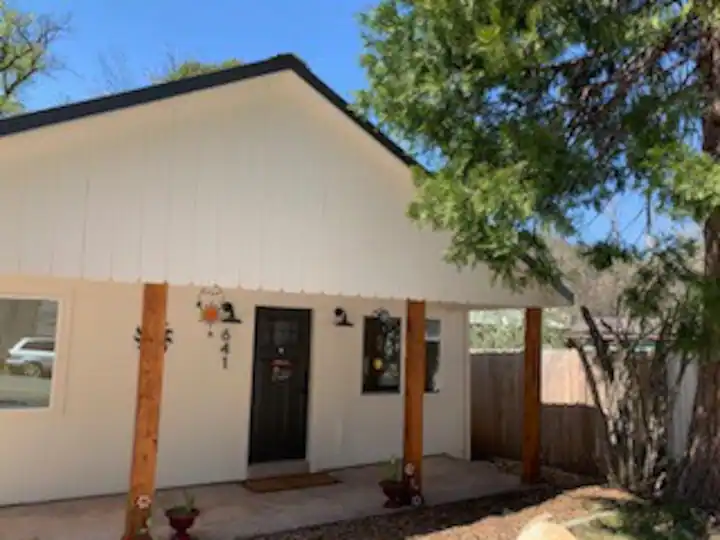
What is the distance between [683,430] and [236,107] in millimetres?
6731

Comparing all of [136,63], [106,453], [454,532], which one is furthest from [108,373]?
[136,63]

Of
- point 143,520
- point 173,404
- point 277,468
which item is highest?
point 173,404

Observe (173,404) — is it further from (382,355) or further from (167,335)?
(382,355)

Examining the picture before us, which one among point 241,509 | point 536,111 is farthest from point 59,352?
point 536,111

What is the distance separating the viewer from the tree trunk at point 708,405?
615cm

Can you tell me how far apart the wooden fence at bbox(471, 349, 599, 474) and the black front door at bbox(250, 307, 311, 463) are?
364cm

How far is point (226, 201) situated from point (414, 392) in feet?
9.51

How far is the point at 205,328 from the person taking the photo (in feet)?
26.2

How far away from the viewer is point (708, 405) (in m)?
6.66

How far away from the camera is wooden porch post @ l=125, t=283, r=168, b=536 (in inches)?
212

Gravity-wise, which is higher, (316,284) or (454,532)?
(316,284)

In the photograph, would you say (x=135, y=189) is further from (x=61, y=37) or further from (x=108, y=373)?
(x=61, y=37)

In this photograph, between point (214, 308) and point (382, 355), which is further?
point (382, 355)

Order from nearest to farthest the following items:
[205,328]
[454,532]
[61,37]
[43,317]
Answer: [454,532] < [43,317] < [205,328] < [61,37]
